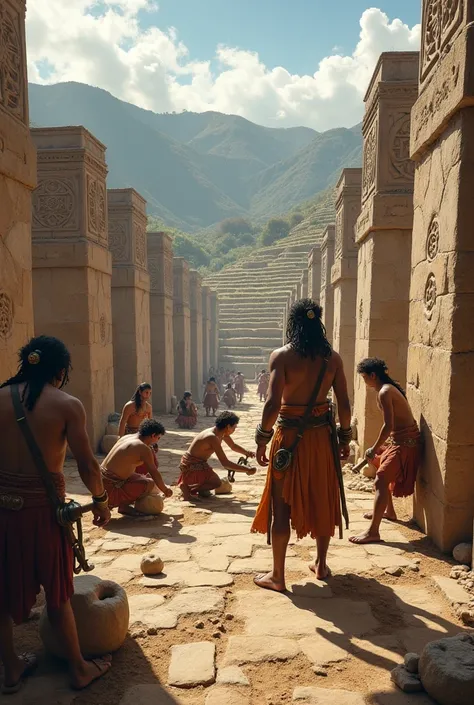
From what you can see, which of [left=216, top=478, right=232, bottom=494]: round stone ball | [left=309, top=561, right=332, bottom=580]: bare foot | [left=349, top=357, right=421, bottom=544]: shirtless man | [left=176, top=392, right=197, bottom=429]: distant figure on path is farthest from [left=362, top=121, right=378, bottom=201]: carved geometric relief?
[left=176, top=392, right=197, bottom=429]: distant figure on path

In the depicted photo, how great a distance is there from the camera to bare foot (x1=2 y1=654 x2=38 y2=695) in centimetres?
235

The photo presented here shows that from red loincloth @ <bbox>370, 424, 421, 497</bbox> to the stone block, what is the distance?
2096mm

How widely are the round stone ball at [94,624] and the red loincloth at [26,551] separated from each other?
21 centimetres

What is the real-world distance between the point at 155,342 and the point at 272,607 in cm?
1125

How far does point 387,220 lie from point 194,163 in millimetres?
141090

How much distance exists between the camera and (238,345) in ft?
102

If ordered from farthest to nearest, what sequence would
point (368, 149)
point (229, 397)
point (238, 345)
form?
point (238, 345) → point (229, 397) → point (368, 149)

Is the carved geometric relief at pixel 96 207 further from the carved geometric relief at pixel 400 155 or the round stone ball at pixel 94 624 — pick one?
the round stone ball at pixel 94 624

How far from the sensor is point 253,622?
2969mm

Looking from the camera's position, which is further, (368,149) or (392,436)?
(368,149)

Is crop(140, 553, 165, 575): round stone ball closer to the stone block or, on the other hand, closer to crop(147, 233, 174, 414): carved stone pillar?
the stone block

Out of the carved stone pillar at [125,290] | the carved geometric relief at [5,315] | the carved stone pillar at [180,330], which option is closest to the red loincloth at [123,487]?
the carved geometric relief at [5,315]

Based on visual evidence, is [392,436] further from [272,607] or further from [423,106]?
[423,106]

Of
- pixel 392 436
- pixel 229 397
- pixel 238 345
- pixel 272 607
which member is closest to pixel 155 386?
pixel 229 397
